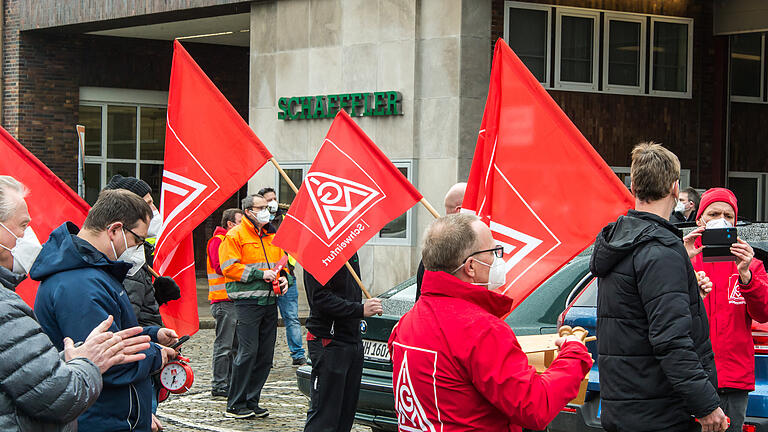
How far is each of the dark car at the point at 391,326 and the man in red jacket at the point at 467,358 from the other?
Result: 2952 mm

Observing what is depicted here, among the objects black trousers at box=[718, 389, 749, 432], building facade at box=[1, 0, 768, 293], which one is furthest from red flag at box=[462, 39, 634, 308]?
building facade at box=[1, 0, 768, 293]

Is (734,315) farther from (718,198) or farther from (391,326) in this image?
(391,326)

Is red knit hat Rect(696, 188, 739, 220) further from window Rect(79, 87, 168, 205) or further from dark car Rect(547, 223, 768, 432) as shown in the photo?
window Rect(79, 87, 168, 205)

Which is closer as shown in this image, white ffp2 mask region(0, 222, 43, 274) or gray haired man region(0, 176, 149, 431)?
gray haired man region(0, 176, 149, 431)

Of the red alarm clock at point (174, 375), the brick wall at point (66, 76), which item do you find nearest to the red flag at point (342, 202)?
the red alarm clock at point (174, 375)

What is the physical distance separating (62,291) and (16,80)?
2380 centimetres

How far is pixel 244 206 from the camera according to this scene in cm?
1054

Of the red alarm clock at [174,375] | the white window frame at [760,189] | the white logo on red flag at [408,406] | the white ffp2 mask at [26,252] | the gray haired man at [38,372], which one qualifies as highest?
the white window frame at [760,189]

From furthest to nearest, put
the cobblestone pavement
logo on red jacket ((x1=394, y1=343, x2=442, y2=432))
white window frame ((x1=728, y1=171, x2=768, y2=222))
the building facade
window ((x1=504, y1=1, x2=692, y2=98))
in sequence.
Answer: white window frame ((x1=728, y1=171, x2=768, y2=222))
window ((x1=504, y1=1, x2=692, y2=98))
the building facade
the cobblestone pavement
logo on red jacket ((x1=394, y1=343, x2=442, y2=432))

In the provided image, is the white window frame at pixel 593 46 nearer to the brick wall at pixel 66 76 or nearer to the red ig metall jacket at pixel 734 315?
the brick wall at pixel 66 76

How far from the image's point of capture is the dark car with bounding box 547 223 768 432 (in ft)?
19.7

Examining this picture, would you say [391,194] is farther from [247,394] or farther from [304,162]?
[304,162]

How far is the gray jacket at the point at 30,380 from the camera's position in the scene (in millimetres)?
3412

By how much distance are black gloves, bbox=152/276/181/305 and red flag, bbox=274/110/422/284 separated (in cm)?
94
